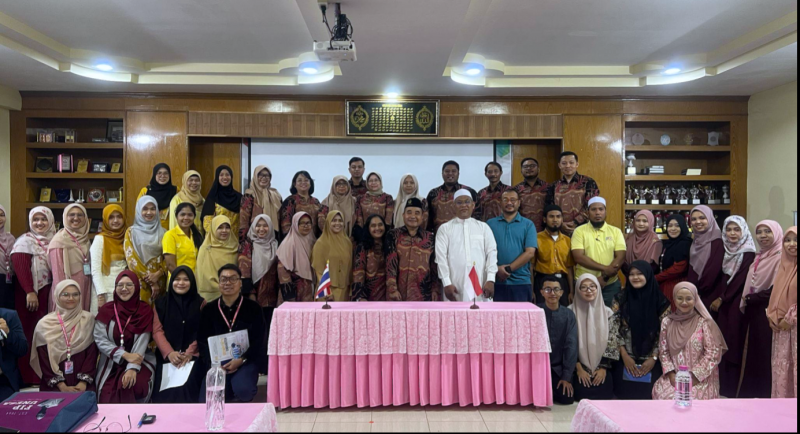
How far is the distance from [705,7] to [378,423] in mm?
3527

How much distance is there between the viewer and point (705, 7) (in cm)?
374

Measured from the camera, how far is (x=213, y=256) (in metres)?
4.21

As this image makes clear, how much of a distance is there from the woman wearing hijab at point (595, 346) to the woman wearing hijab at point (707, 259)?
89cm

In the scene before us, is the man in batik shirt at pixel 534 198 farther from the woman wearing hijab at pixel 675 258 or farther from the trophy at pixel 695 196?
the trophy at pixel 695 196

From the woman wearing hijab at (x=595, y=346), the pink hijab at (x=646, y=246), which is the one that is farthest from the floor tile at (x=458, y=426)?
the pink hijab at (x=646, y=246)

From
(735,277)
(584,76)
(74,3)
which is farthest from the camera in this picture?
(584,76)

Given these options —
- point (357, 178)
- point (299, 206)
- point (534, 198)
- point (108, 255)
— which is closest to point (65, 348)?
point (108, 255)

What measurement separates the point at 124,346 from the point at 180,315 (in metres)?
0.39

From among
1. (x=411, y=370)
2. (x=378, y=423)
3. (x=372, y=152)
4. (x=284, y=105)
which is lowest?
(x=378, y=423)

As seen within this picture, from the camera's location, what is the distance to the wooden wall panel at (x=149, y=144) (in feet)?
19.4

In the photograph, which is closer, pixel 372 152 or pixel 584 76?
pixel 584 76

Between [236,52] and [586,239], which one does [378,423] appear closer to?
[586,239]

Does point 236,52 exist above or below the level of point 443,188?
above

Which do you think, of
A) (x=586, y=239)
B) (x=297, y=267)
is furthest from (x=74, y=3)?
(x=586, y=239)
